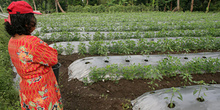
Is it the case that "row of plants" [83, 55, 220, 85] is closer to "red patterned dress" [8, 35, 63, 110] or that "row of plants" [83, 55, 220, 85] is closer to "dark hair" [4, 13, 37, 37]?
"red patterned dress" [8, 35, 63, 110]

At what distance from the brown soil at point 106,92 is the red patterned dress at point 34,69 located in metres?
1.28

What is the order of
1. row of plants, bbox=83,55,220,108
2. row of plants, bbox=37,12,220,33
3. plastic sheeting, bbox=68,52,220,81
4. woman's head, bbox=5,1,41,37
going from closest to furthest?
woman's head, bbox=5,1,41,37 < row of plants, bbox=83,55,220,108 < plastic sheeting, bbox=68,52,220,81 < row of plants, bbox=37,12,220,33

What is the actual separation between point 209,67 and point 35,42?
13.1 feet

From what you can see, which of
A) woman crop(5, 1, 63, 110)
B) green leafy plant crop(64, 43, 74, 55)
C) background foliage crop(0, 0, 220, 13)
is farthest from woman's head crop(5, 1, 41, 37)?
background foliage crop(0, 0, 220, 13)

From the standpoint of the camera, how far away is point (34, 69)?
1.57 meters

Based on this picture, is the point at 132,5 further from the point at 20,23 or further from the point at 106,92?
the point at 20,23

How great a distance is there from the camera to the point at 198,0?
77.5 ft

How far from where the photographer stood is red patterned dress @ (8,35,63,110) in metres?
1.52

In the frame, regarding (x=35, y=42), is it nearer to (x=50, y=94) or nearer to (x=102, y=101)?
(x=50, y=94)

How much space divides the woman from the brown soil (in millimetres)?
1322

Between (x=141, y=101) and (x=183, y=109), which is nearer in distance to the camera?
(x=183, y=109)

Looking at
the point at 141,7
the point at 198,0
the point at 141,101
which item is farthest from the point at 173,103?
the point at 198,0

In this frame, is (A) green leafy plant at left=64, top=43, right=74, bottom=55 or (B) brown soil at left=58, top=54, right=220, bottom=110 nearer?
(B) brown soil at left=58, top=54, right=220, bottom=110

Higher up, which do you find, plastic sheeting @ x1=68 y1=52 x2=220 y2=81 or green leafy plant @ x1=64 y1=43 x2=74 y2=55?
green leafy plant @ x1=64 y1=43 x2=74 y2=55
